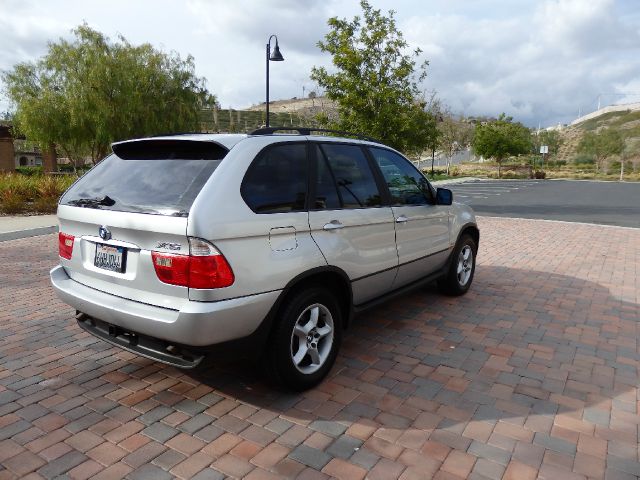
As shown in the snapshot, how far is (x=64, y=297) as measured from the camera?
3275 millimetres

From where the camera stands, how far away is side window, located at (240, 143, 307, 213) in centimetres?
283

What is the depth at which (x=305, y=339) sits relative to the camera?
126 inches

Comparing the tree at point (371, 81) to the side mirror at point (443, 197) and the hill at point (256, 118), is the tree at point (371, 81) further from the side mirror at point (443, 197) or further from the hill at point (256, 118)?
the side mirror at point (443, 197)

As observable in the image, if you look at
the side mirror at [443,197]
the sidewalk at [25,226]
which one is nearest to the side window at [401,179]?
the side mirror at [443,197]

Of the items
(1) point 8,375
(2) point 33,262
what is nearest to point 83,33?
(2) point 33,262

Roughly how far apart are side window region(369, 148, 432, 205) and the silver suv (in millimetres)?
323

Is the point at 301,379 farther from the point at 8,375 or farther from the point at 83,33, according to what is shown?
the point at 83,33

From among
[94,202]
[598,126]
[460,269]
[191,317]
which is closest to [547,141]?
[460,269]

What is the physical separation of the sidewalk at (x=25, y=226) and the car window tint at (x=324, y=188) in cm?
847

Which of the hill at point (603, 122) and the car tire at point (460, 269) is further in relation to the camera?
the hill at point (603, 122)

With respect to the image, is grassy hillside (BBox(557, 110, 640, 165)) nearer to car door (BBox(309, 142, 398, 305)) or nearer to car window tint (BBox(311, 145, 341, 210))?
car door (BBox(309, 142, 398, 305))

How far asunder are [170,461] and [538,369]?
2792 mm

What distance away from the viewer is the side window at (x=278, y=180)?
283 centimetres

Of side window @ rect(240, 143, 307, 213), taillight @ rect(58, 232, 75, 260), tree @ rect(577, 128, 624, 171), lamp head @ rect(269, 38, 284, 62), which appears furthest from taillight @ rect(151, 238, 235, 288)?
tree @ rect(577, 128, 624, 171)
